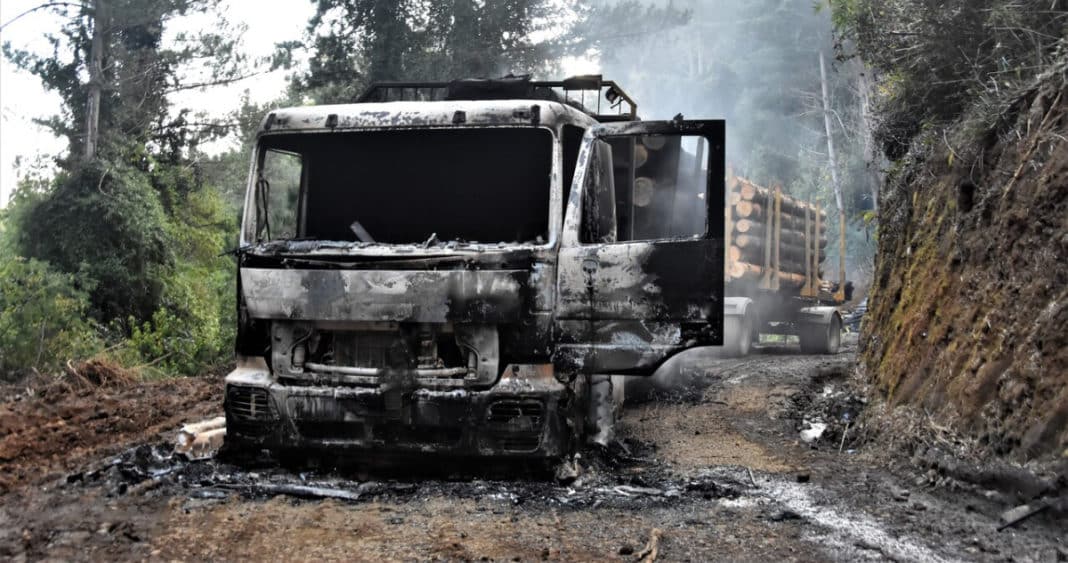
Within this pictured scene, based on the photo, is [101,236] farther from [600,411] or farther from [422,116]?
[600,411]

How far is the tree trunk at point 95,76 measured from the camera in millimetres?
15000

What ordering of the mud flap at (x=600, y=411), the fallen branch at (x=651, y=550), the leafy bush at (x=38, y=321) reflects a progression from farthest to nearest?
the leafy bush at (x=38, y=321), the mud flap at (x=600, y=411), the fallen branch at (x=651, y=550)

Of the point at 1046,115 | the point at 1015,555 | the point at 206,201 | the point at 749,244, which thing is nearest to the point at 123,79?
the point at 206,201

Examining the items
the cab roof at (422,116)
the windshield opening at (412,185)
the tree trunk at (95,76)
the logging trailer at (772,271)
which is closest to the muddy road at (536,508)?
the windshield opening at (412,185)

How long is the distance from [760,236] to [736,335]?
7.84 ft

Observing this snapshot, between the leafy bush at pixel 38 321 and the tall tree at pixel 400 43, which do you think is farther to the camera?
the tall tree at pixel 400 43

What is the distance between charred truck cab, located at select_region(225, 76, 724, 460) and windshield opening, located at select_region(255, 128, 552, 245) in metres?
0.02

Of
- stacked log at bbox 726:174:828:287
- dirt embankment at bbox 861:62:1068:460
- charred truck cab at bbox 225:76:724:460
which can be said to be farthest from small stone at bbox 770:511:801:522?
stacked log at bbox 726:174:828:287

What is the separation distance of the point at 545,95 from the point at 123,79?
37.5ft

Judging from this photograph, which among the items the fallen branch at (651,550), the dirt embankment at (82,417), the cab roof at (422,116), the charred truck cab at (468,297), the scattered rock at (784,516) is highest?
the cab roof at (422,116)

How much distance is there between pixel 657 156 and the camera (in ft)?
23.5

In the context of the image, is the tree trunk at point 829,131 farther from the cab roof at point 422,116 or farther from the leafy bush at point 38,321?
the cab roof at point 422,116

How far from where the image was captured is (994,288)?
18.8 ft

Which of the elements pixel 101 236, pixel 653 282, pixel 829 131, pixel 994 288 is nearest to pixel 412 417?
pixel 653 282
